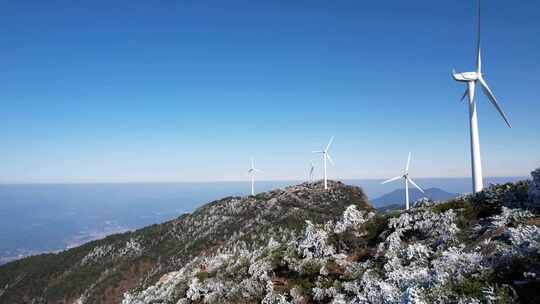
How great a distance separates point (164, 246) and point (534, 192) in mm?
147864

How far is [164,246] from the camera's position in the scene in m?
151

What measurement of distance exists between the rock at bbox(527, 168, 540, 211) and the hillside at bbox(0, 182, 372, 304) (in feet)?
321

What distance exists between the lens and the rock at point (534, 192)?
1633cm

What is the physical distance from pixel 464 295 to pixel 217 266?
20.9m

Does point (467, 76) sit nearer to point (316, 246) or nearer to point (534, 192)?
point (534, 192)

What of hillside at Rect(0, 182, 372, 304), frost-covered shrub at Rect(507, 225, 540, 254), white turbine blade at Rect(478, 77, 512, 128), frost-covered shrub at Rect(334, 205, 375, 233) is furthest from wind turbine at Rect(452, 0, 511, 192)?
hillside at Rect(0, 182, 372, 304)

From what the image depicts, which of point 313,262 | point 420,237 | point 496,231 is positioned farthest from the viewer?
A: point 313,262

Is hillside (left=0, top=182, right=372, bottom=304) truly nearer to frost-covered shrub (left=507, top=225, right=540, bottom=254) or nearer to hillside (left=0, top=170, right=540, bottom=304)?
hillside (left=0, top=170, right=540, bottom=304)

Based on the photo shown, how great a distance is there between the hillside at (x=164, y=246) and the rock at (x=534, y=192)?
9772cm

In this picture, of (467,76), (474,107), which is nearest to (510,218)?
(474,107)

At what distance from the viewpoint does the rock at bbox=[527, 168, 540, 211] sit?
16.3 meters

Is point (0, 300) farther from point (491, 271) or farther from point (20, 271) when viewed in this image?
point (491, 271)

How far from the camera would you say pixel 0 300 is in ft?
487

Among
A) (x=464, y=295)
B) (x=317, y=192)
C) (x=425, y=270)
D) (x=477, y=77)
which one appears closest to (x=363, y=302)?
(x=425, y=270)
